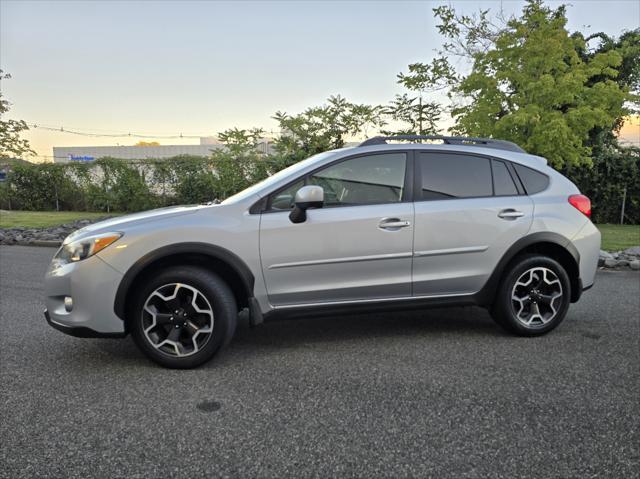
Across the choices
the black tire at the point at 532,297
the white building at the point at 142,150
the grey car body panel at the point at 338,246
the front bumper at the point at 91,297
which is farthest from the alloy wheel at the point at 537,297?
the white building at the point at 142,150

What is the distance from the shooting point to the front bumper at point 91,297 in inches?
151

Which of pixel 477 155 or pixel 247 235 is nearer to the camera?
pixel 247 235

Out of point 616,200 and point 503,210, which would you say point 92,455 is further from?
point 616,200

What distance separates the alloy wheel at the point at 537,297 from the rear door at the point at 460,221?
14.4 inches

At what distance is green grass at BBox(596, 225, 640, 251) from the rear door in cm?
674

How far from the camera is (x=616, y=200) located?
15953 millimetres

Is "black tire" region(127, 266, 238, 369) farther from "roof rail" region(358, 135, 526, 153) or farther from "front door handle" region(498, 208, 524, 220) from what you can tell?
"front door handle" region(498, 208, 524, 220)

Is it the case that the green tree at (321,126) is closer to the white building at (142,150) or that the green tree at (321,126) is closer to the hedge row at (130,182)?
the hedge row at (130,182)

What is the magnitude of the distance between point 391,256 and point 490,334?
139 cm

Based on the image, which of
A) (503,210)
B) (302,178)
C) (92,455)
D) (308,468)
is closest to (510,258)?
(503,210)

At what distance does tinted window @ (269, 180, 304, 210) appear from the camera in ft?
13.7

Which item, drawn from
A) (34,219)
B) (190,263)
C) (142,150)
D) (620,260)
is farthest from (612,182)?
(142,150)

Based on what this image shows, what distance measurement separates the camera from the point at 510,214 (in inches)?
181

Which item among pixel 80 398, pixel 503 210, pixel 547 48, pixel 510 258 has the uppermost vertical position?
pixel 547 48
